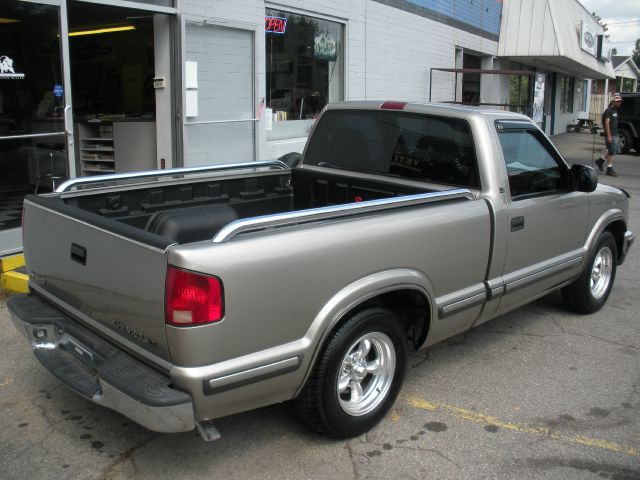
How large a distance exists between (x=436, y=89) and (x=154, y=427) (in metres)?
14.1

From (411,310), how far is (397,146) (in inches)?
52.1

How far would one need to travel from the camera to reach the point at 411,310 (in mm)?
3943

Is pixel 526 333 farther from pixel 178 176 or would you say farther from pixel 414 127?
pixel 178 176

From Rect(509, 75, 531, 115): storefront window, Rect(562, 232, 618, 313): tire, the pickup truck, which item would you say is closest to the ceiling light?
the pickup truck

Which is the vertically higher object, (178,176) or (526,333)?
(178,176)

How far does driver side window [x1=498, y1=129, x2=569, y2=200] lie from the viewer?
4480 mm

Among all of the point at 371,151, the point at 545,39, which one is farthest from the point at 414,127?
the point at 545,39

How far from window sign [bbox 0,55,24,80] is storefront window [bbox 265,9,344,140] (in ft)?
13.5

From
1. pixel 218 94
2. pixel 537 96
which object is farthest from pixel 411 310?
pixel 537 96

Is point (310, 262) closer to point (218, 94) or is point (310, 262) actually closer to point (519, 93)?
point (218, 94)

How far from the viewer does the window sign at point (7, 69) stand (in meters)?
6.54

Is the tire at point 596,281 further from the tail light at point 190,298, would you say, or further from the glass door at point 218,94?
the glass door at point 218,94

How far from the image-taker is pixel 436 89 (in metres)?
15.8

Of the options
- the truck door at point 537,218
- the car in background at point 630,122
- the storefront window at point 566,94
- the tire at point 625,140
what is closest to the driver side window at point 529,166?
the truck door at point 537,218
